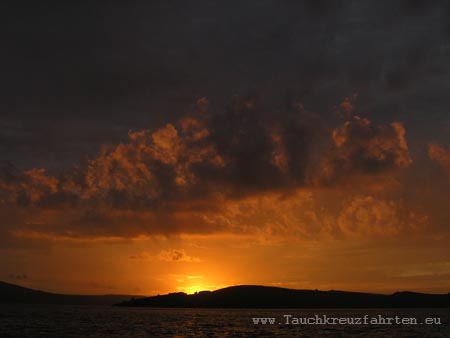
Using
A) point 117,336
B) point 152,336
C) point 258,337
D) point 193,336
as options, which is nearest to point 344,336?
point 258,337

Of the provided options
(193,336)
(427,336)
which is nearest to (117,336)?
(193,336)

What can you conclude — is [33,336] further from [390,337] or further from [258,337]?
[390,337]

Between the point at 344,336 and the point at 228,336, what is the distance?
1085 inches

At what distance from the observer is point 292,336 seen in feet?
406

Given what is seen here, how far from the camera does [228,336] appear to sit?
404 feet

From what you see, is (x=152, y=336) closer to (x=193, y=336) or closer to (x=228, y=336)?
(x=193, y=336)

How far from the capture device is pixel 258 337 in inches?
4734

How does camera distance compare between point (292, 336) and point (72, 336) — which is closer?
point (72, 336)

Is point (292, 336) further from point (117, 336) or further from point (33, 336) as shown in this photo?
point (33, 336)

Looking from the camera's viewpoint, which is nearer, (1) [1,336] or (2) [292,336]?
(1) [1,336]

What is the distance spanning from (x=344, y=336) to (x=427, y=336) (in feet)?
68.5

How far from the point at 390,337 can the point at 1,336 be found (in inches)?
A: 3460

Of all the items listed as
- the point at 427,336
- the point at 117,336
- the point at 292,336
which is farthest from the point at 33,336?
the point at 427,336

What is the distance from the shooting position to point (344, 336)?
11994cm
